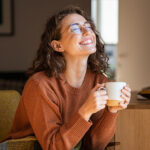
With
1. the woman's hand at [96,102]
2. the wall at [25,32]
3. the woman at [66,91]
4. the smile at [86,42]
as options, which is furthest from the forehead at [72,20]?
the wall at [25,32]

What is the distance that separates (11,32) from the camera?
12.9 ft

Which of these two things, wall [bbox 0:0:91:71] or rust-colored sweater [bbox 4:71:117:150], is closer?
rust-colored sweater [bbox 4:71:117:150]

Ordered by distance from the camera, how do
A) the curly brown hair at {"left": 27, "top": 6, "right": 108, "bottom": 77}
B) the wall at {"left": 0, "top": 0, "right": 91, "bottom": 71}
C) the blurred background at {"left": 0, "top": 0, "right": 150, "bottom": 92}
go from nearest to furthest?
1. the curly brown hair at {"left": 27, "top": 6, "right": 108, "bottom": 77}
2. the blurred background at {"left": 0, "top": 0, "right": 150, "bottom": 92}
3. the wall at {"left": 0, "top": 0, "right": 91, "bottom": 71}

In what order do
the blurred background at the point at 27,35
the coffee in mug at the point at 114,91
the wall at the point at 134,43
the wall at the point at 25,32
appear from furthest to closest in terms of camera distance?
the wall at the point at 25,32
the blurred background at the point at 27,35
the wall at the point at 134,43
the coffee in mug at the point at 114,91

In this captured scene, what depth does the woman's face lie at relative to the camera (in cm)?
123

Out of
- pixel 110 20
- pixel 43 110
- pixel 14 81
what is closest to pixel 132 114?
pixel 43 110

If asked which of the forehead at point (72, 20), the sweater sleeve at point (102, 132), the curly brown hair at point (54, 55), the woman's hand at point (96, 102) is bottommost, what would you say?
the sweater sleeve at point (102, 132)

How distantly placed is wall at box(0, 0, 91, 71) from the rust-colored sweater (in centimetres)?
273

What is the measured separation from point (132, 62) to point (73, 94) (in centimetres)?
253

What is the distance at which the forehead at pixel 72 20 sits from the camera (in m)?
1.29

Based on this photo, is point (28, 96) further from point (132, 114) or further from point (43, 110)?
point (132, 114)

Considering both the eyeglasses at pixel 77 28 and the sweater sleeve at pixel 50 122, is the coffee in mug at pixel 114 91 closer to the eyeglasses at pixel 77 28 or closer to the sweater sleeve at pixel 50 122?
the sweater sleeve at pixel 50 122

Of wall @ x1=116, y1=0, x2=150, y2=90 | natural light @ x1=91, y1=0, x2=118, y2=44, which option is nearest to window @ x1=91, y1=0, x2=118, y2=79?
natural light @ x1=91, y1=0, x2=118, y2=44

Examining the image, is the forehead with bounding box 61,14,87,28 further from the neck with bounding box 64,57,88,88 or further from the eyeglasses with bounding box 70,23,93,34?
the neck with bounding box 64,57,88,88
